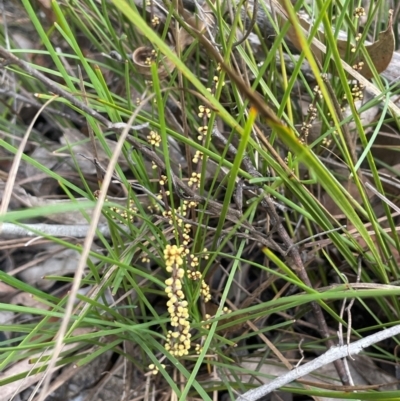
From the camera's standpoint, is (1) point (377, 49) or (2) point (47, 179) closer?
(1) point (377, 49)

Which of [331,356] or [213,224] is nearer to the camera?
[331,356]

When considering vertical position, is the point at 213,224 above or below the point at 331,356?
above

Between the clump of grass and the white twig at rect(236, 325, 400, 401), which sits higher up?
the clump of grass

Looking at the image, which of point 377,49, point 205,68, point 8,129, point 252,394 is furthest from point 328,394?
point 8,129

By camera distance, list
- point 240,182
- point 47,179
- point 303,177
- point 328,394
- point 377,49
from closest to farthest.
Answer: point 328,394 → point 240,182 → point 377,49 → point 303,177 → point 47,179

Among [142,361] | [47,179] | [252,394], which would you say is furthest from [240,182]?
[47,179]

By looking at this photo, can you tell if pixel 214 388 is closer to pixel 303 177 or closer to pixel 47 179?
pixel 303 177

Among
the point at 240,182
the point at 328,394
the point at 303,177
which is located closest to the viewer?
the point at 328,394

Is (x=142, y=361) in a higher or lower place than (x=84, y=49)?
lower

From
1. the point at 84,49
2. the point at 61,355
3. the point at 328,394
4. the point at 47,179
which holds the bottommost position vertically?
the point at 328,394

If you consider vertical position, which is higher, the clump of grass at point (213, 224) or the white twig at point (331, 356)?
the clump of grass at point (213, 224)
